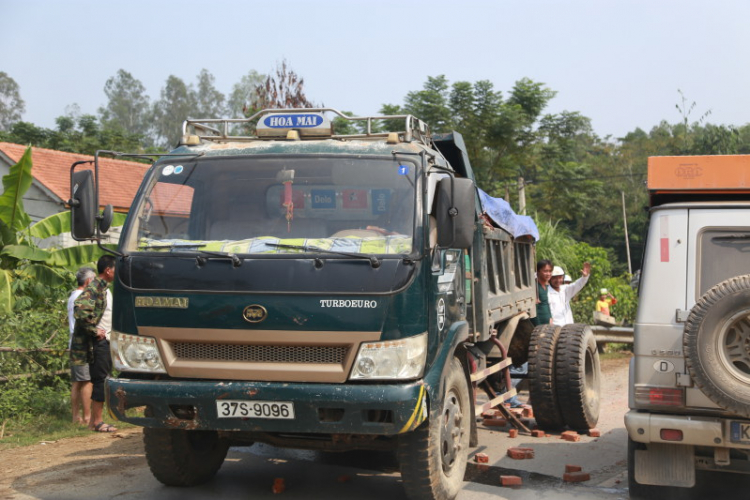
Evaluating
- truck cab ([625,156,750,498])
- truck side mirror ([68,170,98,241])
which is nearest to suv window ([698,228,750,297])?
truck cab ([625,156,750,498])

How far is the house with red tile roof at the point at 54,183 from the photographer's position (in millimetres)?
26266

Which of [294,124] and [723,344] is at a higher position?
[294,124]

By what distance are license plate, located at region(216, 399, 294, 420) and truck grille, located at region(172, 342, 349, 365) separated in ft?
0.88

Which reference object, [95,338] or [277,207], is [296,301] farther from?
[95,338]

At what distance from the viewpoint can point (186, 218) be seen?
5777mm

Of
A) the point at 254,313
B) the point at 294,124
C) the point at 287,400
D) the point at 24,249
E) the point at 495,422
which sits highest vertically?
the point at 294,124

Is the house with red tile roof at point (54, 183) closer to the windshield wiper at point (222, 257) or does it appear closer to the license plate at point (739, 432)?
the windshield wiper at point (222, 257)

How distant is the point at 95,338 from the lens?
8539mm

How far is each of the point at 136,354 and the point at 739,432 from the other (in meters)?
3.93

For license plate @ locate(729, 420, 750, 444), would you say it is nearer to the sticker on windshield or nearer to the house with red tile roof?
the sticker on windshield

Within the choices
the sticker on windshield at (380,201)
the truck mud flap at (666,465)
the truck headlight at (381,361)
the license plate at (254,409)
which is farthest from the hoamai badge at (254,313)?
the truck mud flap at (666,465)

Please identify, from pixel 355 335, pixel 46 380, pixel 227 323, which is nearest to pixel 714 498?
pixel 355 335

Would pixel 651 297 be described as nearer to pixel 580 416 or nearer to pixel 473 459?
pixel 473 459

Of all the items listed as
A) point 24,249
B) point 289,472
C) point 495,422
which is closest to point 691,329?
point 289,472
